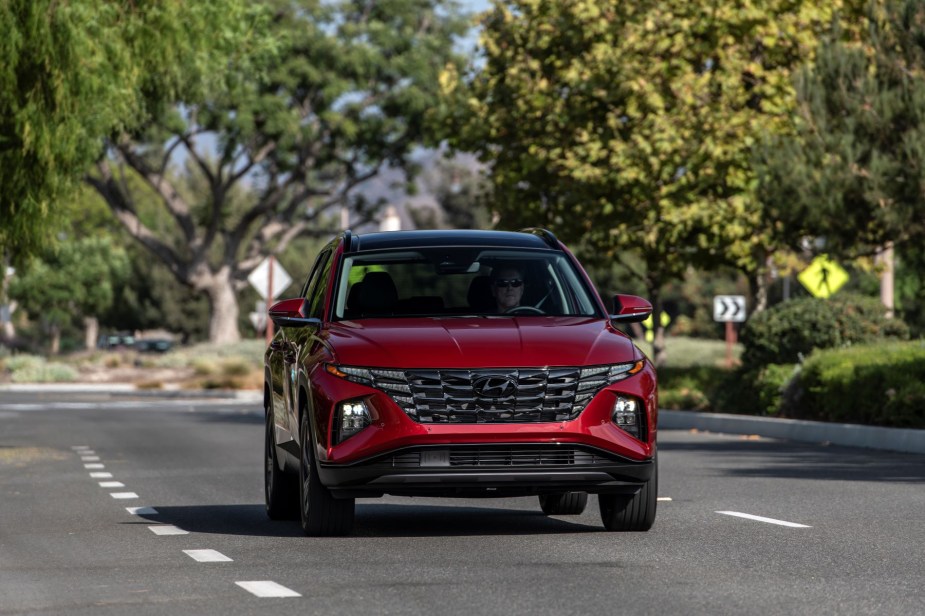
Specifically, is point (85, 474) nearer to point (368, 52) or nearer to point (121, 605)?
point (121, 605)

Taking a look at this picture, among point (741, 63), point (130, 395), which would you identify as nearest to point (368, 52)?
point (130, 395)

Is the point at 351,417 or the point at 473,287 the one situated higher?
the point at 473,287

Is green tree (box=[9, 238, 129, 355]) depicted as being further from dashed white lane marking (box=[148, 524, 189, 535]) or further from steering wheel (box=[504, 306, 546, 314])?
steering wheel (box=[504, 306, 546, 314])

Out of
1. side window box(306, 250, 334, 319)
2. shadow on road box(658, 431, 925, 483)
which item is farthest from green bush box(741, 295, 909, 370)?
side window box(306, 250, 334, 319)

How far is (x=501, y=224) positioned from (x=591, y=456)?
87.3 feet

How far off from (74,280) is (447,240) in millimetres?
76565

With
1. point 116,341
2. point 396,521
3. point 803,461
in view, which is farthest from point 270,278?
point 116,341

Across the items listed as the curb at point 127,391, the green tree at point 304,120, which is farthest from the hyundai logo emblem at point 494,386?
the green tree at point 304,120

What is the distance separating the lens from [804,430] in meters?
23.7

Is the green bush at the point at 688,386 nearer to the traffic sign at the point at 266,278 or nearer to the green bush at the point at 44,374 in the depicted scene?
the traffic sign at the point at 266,278

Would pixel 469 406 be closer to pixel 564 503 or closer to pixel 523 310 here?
pixel 523 310

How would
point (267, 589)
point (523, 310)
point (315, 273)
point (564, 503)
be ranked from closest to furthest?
point (267, 589) → point (523, 310) → point (564, 503) → point (315, 273)

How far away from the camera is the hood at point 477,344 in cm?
1051

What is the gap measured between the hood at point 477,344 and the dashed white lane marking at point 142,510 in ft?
10.6
